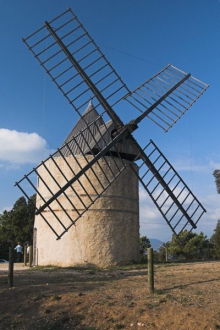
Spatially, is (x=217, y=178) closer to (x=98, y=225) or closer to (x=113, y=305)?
(x=98, y=225)

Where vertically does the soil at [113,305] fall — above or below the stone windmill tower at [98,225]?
below

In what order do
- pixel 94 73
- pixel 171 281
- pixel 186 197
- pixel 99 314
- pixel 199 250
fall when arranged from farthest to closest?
pixel 199 250, pixel 186 197, pixel 94 73, pixel 171 281, pixel 99 314

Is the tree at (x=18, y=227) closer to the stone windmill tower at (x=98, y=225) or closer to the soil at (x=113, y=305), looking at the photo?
the stone windmill tower at (x=98, y=225)

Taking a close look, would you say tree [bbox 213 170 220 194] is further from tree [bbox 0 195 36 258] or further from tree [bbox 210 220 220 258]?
tree [bbox 0 195 36 258]

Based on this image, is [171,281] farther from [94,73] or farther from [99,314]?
[94,73]

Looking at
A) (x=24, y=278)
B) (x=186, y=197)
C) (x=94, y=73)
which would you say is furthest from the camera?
(x=186, y=197)

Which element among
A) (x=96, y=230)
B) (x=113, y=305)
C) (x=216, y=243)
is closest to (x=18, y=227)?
(x=216, y=243)

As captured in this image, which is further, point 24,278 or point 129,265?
point 129,265

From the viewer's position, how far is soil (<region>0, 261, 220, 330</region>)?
822 cm

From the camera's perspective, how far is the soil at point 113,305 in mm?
8219

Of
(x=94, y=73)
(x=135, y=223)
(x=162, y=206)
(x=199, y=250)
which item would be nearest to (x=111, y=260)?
A: (x=135, y=223)

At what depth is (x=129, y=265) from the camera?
1873 centimetres

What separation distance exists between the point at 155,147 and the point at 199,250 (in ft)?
102

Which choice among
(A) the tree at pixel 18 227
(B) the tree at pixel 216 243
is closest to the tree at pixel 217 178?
(B) the tree at pixel 216 243
